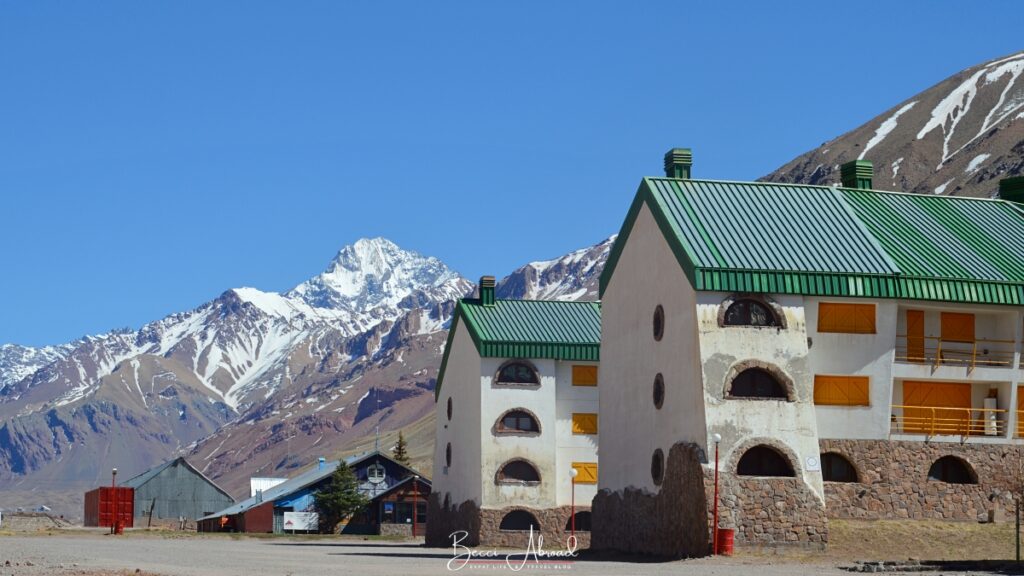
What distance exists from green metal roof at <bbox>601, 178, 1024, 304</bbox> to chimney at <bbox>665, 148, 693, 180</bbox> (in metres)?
2.28

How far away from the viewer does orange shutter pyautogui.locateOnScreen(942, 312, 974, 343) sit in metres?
53.6

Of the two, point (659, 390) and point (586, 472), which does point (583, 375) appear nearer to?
point (586, 472)

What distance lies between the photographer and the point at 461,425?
257ft

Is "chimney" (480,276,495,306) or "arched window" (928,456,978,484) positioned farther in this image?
"chimney" (480,276,495,306)

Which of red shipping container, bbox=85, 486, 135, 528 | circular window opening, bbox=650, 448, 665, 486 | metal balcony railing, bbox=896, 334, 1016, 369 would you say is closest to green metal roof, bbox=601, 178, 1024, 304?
metal balcony railing, bbox=896, 334, 1016, 369

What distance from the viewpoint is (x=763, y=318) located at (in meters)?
50.1

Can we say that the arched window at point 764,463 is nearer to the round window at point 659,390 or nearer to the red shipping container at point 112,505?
the round window at point 659,390

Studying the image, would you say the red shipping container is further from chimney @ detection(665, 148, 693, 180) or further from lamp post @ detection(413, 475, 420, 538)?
chimney @ detection(665, 148, 693, 180)

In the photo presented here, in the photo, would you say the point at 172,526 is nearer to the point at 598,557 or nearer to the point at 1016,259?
the point at 598,557

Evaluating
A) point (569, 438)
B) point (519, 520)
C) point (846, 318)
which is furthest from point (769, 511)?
point (569, 438)

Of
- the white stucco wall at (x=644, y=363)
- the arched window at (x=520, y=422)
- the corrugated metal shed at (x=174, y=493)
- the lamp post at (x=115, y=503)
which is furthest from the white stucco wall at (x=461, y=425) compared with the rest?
the corrugated metal shed at (x=174, y=493)

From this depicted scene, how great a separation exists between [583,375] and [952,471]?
2621cm

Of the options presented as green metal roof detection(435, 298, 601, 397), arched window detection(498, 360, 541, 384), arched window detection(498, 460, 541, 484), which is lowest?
arched window detection(498, 460, 541, 484)

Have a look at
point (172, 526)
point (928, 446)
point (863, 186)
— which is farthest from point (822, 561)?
point (172, 526)
